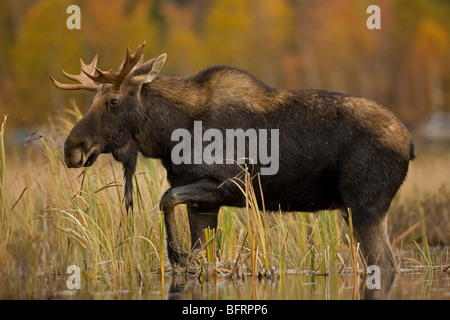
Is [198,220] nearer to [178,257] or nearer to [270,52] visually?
[178,257]

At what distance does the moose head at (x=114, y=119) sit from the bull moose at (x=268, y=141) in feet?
0.03

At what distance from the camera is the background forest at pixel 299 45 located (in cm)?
4306

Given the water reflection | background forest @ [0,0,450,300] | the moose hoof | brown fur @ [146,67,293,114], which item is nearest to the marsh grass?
the moose hoof

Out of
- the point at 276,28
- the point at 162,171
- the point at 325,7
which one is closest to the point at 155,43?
the point at 276,28

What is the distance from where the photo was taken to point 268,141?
25.7 feet

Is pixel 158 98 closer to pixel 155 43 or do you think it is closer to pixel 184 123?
pixel 184 123

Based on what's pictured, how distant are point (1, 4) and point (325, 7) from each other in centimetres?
2105

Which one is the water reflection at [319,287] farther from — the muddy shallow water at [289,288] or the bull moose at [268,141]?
the bull moose at [268,141]

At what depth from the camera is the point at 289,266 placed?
8.38 meters

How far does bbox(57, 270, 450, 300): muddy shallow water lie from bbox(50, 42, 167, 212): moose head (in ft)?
4.34

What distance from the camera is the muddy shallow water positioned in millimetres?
6234

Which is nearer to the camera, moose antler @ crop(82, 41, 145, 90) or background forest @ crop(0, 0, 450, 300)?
moose antler @ crop(82, 41, 145, 90)

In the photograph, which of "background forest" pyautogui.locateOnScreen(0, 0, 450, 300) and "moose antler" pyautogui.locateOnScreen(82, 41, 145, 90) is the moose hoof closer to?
"moose antler" pyautogui.locateOnScreen(82, 41, 145, 90)

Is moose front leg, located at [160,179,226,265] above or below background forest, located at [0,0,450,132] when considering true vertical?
below
